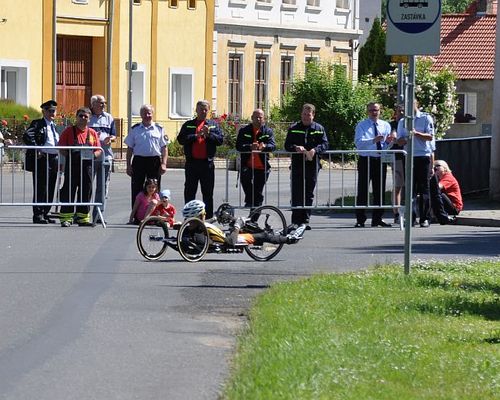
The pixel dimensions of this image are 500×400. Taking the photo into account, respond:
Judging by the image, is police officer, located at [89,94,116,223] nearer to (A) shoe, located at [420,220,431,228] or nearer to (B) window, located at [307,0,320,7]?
(A) shoe, located at [420,220,431,228]

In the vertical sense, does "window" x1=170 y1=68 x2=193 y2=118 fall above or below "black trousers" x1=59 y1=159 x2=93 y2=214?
above

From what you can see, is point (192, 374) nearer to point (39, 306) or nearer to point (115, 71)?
point (39, 306)

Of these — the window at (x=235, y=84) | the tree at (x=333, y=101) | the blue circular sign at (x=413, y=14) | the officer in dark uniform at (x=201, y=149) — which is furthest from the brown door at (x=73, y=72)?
the blue circular sign at (x=413, y=14)

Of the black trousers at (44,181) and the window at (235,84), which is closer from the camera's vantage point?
the black trousers at (44,181)

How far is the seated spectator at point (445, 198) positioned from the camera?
939 inches


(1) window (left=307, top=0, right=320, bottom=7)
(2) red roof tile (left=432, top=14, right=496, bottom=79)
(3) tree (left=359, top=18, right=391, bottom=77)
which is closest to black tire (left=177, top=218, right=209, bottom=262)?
(1) window (left=307, top=0, right=320, bottom=7)

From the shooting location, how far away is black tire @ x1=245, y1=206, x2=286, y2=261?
1753cm

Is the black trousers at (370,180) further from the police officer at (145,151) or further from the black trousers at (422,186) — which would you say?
the police officer at (145,151)

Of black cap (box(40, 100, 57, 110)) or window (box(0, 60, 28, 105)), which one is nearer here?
black cap (box(40, 100, 57, 110))

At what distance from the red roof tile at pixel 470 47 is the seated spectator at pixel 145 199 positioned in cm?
4372

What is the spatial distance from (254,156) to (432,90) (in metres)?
27.8

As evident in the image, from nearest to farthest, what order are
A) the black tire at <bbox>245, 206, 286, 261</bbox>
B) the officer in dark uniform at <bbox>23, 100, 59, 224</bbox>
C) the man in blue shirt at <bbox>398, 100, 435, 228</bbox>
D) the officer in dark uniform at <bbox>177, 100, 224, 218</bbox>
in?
the black tire at <bbox>245, 206, 286, 261</bbox> → the officer in dark uniform at <bbox>177, 100, 224, 218</bbox> → the officer in dark uniform at <bbox>23, 100, 59, 224</bbox> → the man in blue shirt at <bbox>398, 100, 435, 228</bbox>

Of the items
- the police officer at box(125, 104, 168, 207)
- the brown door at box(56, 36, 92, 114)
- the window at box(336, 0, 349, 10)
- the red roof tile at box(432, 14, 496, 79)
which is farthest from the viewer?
the red roof tile at box(432, 14, 496, 79)

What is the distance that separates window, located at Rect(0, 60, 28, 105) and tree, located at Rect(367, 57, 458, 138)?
10705 millimetres
